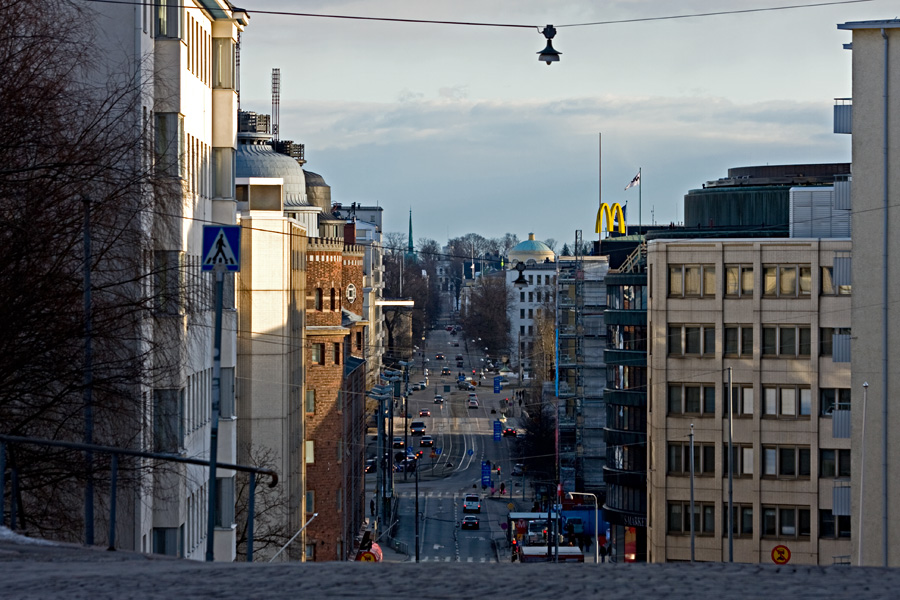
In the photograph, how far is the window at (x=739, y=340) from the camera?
5229 cm

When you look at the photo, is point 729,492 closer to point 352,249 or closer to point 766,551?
point 766,551

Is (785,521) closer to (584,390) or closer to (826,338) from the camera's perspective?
(826,338)

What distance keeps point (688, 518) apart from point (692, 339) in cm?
670

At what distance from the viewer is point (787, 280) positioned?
5172 cm

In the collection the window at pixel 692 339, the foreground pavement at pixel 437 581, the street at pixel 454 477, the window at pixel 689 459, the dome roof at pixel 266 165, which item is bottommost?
the street at pixel 454 477

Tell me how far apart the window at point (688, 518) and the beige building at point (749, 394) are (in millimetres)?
36

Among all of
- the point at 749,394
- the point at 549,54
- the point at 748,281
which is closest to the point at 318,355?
the point at 749,394

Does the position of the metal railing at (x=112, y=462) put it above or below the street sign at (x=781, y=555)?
above

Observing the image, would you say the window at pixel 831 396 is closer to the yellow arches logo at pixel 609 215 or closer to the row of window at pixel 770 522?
the row of window at pixel 770 522

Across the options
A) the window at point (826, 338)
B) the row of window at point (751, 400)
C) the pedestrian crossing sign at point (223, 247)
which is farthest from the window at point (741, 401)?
the pedestrian crossing sign at point (223, 247)

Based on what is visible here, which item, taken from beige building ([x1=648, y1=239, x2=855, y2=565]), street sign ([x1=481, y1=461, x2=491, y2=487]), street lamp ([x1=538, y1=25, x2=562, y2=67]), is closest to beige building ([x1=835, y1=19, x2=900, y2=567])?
street lamp ([x1=538, y1=25, x2=562, y2=67])

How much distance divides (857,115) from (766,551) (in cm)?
2289

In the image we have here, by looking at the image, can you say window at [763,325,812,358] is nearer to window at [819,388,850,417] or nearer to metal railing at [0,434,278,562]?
window at [819,388,850,417]

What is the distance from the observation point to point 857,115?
30.9 meters
